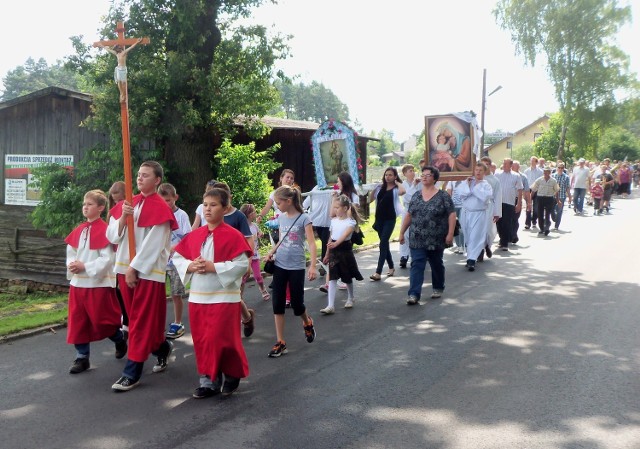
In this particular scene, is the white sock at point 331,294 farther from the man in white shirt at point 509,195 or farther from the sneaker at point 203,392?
the man in white shirt at point 509,195

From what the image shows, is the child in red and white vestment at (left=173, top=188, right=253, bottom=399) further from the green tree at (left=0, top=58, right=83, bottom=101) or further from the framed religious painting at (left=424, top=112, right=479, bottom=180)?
the green tree at (left=0, top=58, right=83, bottom=101)

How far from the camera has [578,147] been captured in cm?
5225

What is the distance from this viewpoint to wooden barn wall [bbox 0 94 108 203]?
54.4ft

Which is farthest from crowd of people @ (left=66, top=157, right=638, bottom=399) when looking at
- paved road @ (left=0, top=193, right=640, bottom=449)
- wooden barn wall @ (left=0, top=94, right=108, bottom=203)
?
wooden barn wall @ (left=0, top=94, right=108, bottom=203)

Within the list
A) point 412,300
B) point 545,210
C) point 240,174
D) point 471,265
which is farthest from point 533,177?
point 412,300

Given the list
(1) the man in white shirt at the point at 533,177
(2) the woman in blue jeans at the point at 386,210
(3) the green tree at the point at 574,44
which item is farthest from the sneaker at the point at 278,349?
(3) the green tree at the point at 574,44

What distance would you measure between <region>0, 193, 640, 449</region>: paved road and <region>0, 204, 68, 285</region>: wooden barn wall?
9883 mm

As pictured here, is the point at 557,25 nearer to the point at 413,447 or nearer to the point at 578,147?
the point at 578,147

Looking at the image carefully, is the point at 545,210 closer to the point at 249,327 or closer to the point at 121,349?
the point at 249,327

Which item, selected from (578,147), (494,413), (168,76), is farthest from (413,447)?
(578,147)

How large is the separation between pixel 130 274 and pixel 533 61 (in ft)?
153

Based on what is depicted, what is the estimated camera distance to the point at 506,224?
14.9 m

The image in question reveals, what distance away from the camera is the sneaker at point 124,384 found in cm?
574

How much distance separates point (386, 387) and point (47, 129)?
Result: 1402 cm
